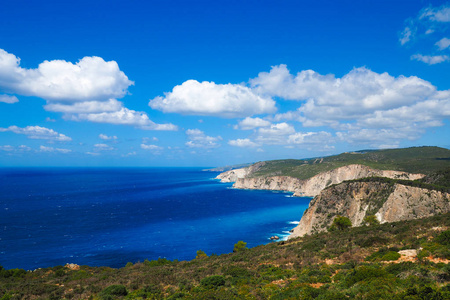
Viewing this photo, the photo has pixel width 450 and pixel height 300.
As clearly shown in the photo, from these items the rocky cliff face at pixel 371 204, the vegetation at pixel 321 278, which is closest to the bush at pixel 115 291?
the vegetation at pixel 321 278

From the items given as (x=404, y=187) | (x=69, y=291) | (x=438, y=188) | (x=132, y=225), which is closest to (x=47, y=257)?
(x=132, y=225)

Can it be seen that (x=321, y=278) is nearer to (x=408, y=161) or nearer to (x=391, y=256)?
(x=391, y=256)

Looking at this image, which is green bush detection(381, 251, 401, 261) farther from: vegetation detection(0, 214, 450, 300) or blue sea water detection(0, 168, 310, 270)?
blue sea water detection(0, 168, 310, 270)

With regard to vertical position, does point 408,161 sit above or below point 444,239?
above

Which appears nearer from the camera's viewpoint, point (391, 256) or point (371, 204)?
point (391, 256)

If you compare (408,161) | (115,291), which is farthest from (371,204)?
(408,161)

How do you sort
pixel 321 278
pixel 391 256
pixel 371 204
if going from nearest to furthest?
1. pixel 321 278
2. pixel 391 256
3. pixel 371 204


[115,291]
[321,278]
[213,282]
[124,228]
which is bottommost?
[124,228]
